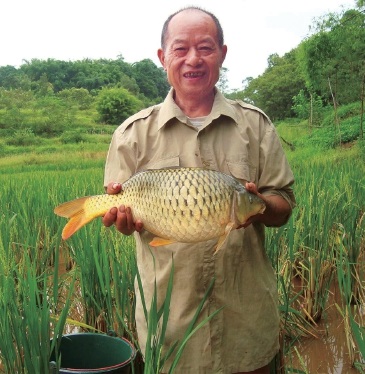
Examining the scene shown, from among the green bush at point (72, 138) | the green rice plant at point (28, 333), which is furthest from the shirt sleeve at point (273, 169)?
the green bush at point (72, 138)

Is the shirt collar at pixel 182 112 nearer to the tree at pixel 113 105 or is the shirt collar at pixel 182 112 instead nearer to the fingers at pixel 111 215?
the fingers at pixel 111 215

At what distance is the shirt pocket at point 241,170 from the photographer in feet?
5.21

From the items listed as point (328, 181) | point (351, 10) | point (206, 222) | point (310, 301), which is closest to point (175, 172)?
point (206, 222)

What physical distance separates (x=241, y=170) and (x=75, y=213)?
49 cm

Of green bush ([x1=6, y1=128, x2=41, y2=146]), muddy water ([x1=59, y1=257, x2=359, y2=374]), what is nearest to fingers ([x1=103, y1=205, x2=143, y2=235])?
muddy water ([x1=59, y1=257, x2=359, y2=374])

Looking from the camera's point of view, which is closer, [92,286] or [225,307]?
[225,307]

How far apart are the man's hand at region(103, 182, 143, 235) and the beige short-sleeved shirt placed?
0.09 meters

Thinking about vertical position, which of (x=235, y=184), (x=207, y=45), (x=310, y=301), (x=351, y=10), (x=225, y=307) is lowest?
(x=310, y=301)

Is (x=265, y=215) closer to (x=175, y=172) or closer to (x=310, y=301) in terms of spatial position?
(x=175, y=172)

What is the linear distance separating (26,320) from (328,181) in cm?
318

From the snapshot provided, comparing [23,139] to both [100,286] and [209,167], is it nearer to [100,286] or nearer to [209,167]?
[100,286]

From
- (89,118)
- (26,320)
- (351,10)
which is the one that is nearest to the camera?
(26,320)

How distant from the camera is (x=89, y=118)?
94.9 ft

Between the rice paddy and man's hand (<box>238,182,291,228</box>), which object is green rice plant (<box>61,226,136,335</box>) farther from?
man's hand (<box>238,182,291,228</box>)
